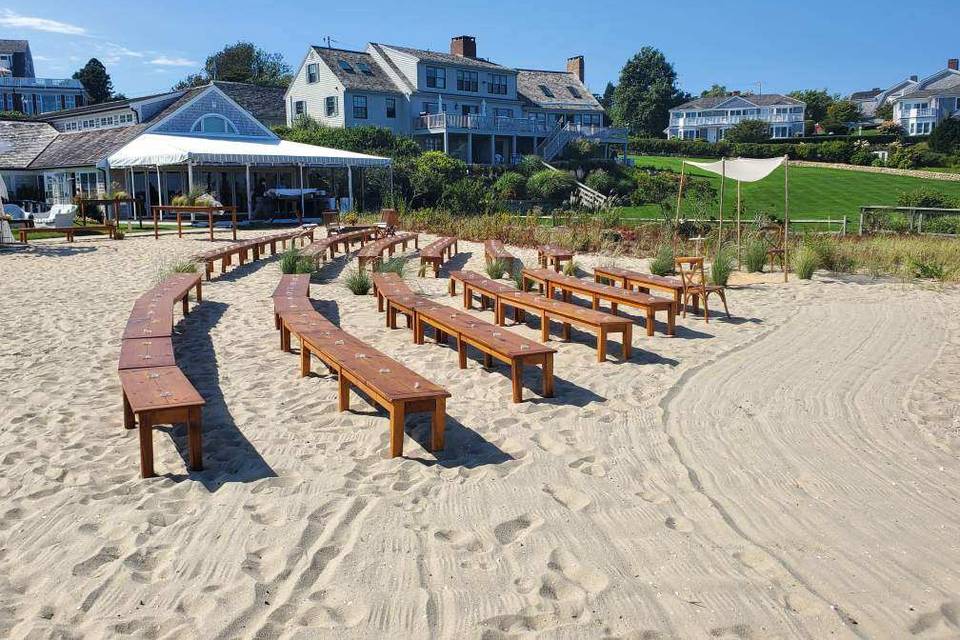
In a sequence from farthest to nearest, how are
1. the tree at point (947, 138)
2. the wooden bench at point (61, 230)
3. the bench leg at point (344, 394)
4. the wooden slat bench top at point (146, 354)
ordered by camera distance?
the tree at point (947, 138) → the wooden bench at point (61, 230) → the bench leg at point (344, 394) → the wooden slat bench top at point (146, 354)

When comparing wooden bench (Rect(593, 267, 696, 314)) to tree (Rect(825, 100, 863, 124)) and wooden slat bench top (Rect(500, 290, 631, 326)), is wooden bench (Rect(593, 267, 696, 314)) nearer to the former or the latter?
wooden slat bench top (Rect(500, 290, 631, 326))

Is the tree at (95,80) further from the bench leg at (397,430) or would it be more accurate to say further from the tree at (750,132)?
the bench leg at (397,430)

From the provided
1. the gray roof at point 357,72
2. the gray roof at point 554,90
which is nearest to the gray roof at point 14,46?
the gray roof at point 357,72

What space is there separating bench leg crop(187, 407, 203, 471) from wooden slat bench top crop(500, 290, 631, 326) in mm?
3923

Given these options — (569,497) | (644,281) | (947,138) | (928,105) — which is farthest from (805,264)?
(928,105)

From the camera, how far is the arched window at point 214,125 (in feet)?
101

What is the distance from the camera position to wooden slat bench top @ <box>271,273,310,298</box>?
9422 millimetres

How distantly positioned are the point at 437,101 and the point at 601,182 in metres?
10.7

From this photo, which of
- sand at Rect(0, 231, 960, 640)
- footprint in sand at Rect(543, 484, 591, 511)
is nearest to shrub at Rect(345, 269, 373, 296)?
sand at Rect(0, 231, 960, 640)

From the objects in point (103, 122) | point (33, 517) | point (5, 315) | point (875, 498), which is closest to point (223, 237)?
point (5, 315)

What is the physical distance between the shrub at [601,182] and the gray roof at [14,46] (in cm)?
5355

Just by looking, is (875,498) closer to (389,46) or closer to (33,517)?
(33,517)

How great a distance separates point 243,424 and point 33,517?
1.70m

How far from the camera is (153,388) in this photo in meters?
5.08
